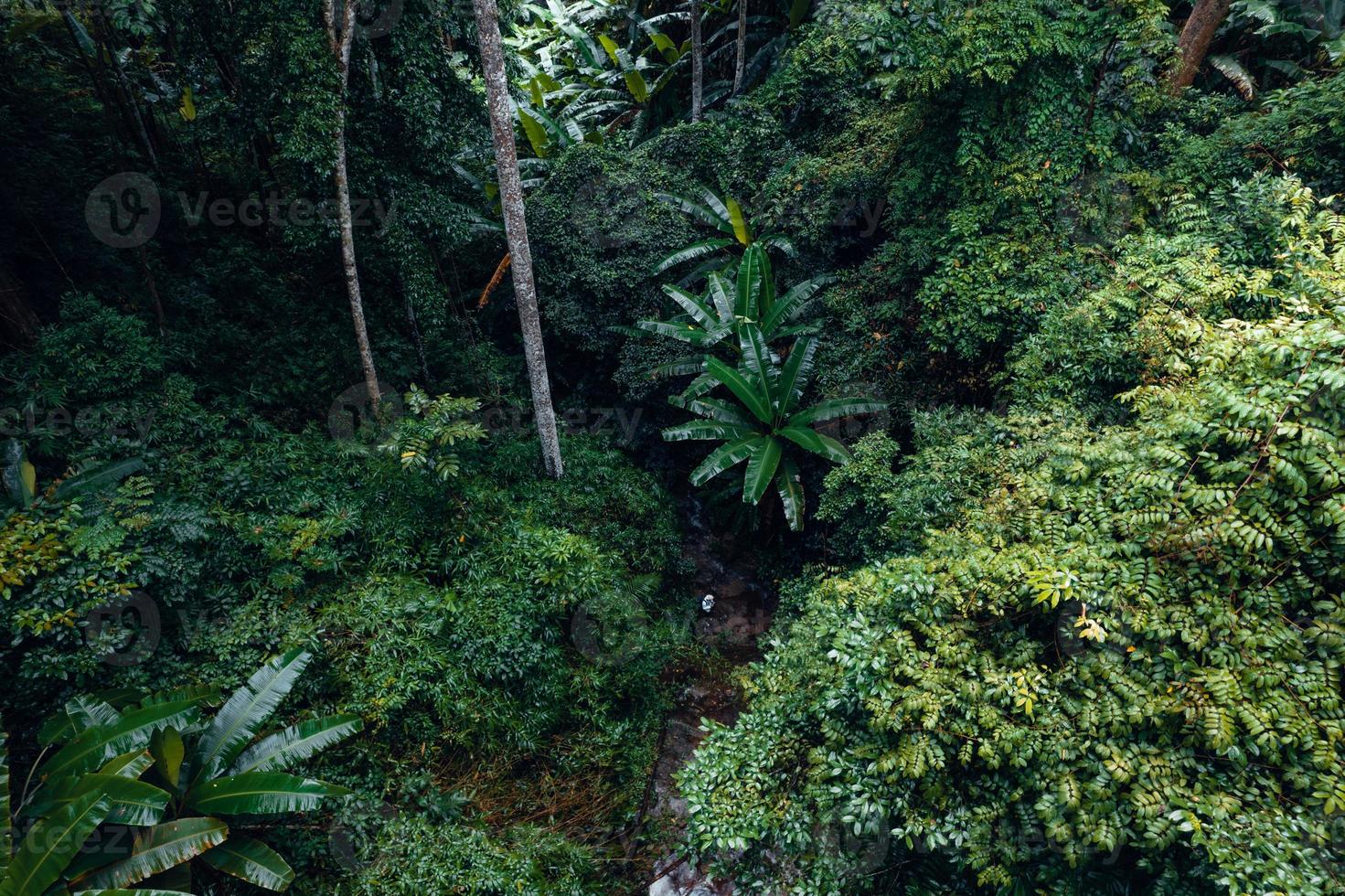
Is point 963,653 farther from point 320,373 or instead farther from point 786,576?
point 320,373

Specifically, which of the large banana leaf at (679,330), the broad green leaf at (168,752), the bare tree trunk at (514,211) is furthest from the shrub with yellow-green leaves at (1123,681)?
the bare tree trunk at (514,211)

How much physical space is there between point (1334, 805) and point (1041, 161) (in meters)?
6.20

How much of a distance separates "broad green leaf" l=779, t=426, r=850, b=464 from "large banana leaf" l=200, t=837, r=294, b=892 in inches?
246

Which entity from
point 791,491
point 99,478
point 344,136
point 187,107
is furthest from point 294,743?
point 187,107

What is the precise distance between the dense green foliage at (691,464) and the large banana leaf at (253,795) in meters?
0.03

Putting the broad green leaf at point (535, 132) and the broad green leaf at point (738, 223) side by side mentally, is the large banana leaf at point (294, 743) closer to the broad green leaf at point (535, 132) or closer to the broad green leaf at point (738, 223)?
the broad green leaf at point (738, 223)

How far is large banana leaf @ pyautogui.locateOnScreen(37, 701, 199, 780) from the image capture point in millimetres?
4484

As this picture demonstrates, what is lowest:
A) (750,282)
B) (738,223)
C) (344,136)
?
(750,282)

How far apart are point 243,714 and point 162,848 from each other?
1006mm

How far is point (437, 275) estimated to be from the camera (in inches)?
375

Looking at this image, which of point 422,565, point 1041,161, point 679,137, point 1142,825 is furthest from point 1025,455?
point 679,137

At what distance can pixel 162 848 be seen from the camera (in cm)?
424

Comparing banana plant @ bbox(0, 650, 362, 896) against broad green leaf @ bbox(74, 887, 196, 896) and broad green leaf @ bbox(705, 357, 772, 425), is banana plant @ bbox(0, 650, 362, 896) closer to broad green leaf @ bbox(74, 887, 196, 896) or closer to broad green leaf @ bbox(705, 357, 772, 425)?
broad green leaf @ bbox(74, 887, 196, 896)

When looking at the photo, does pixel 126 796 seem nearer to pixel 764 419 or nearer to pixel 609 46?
pixel 764 419
